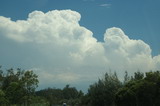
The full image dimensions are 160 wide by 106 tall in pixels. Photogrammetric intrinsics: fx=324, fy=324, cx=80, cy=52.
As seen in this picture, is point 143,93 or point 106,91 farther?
point 106,91

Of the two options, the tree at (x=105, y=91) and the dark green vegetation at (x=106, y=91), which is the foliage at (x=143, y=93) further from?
the tree at (x=105, y=91)

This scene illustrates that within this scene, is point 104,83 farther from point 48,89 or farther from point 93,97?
point 48,89

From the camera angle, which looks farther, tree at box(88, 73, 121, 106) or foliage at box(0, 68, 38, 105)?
tree at box(88, 73, 121, 106)

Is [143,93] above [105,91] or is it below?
below

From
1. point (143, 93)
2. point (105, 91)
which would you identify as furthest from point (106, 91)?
point (143, 93)

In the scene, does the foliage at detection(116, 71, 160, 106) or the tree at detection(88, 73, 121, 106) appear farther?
the tree at detection(88, 73, 121, 106)

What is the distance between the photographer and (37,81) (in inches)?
2219

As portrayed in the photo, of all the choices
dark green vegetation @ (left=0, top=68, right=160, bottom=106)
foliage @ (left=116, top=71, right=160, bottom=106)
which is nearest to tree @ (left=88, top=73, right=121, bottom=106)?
dark green vegetation @ (left=0, top=68, right=160, bottom=106)

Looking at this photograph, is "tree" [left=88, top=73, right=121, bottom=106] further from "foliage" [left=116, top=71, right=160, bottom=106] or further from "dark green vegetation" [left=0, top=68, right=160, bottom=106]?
"foliage" [left=116, top=71, right=160, bottom=106]

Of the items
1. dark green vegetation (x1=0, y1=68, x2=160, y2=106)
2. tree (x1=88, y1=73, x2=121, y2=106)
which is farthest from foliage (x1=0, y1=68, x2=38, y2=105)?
tree (x1=88, y1=73, x2=121, y2=106)

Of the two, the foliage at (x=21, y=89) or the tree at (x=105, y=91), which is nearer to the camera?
the foliage at (x=21, y=89)

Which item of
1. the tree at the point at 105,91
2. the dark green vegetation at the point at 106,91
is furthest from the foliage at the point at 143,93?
the tree at the point at 105,91

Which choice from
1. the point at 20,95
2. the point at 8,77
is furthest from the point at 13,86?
the point at 8,77

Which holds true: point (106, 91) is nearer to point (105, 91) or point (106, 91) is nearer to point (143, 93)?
point (105, 91)
